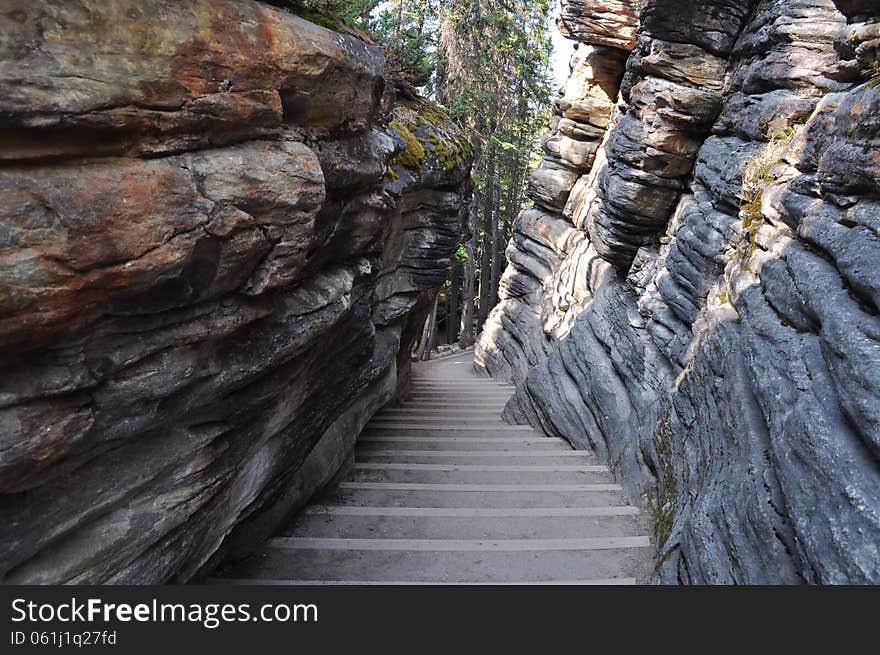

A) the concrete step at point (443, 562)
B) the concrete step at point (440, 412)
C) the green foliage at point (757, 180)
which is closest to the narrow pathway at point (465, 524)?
the concrete step at point (443, 562)

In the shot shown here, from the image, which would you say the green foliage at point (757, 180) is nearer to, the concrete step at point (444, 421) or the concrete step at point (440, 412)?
the concrete step at point (444, 421)

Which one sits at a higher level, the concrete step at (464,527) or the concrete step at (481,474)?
the concrete step at (464,527)

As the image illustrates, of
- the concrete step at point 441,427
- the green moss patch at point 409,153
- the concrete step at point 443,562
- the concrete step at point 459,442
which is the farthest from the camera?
the concrete step at point 441,427

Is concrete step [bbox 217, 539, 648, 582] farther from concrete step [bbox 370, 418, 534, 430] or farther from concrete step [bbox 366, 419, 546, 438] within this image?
concrete step [bbox 370, 418, 534, 430]

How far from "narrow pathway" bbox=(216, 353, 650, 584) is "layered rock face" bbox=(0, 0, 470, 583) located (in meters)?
1.39

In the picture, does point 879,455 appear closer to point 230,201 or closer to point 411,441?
point 230,201

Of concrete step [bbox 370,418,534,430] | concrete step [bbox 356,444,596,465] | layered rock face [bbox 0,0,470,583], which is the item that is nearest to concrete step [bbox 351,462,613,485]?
concrete step [bbox 356,444,596,465]

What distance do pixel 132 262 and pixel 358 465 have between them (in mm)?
6496

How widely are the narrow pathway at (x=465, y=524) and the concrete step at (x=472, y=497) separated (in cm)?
1

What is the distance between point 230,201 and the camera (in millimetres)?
3580

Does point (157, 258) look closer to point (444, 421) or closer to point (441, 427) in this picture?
point (441, 427)

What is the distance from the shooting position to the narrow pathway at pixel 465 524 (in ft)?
19.3

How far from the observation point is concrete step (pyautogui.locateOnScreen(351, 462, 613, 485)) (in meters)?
8.51

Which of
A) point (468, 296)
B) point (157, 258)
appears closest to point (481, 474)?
point (157, 258)
